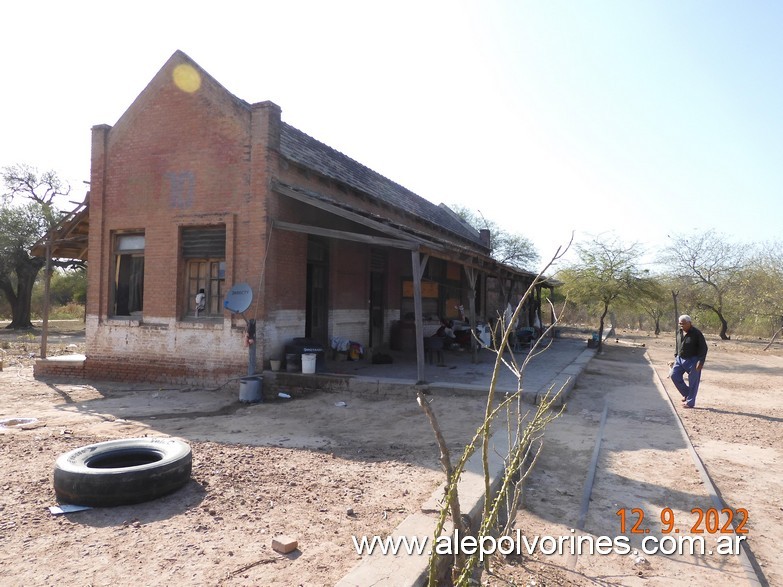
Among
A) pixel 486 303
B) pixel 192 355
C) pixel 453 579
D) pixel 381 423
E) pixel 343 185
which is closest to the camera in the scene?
pixel 453 579

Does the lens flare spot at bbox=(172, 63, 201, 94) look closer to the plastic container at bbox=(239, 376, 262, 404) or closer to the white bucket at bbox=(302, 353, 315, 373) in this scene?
the white bucket at bbox=(302, 353, 315, 373)

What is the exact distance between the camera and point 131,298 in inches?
461

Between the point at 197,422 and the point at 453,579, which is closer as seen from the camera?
the point at 453,579

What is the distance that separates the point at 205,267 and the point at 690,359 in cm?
988

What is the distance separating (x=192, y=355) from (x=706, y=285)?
35.2 m

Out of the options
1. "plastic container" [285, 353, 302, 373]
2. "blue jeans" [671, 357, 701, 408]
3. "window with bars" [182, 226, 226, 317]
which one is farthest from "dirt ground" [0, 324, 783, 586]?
"window with bars" [182, 226, 226, 317]

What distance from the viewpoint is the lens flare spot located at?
10.8m

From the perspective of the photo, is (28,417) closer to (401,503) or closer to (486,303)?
(401,503)

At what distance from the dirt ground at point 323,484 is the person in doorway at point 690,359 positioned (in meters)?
0.40

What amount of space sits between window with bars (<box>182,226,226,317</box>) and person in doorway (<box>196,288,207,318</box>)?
20mm

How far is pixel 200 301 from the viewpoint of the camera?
34.8 ft

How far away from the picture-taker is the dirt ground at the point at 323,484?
3238mm

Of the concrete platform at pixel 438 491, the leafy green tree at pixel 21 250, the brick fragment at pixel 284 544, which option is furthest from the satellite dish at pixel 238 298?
the leafy green tree at pixel 21 250

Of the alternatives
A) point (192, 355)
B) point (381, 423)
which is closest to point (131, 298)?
point (192, 355)
